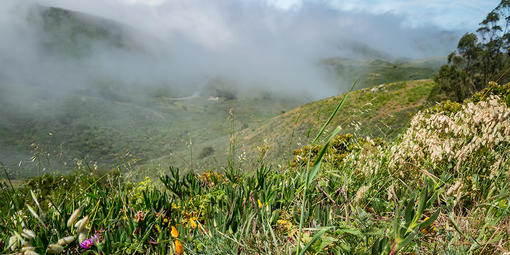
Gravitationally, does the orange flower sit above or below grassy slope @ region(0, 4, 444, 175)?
above

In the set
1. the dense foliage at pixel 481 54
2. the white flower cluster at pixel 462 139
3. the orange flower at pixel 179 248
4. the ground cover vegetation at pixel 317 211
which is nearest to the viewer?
the ground cover vegetation at pixel 317 211

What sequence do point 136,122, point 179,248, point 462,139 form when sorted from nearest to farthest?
point 179,248
point 462,139
point 136,122

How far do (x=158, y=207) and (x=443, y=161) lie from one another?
2.45 meters

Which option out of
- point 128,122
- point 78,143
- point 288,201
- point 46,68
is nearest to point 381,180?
point 288,201

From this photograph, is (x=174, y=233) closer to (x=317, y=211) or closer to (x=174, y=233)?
(x=174, y=233)

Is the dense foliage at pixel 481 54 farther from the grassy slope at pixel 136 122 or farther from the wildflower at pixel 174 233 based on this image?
the wildflower at pixel 174 233

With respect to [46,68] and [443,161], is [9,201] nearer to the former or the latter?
[443,161]

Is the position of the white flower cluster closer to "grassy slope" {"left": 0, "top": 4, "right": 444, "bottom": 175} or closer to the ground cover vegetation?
the ground cover vegetation

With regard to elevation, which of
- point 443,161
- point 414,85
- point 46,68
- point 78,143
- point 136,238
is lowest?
point 78,143

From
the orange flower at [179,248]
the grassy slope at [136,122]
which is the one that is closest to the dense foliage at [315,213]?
the orange flower at [179,248]

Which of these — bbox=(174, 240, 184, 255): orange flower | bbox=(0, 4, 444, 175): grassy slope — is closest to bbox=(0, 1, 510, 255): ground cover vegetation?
bbox=(174, 240, 184, 255): orange flower

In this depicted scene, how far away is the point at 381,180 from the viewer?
2094 millimetres

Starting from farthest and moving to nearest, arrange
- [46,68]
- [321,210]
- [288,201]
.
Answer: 1. [46,68]
2. [288,201]
3. [321,210]

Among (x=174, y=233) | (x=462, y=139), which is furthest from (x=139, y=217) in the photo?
(x=462, y=139)
